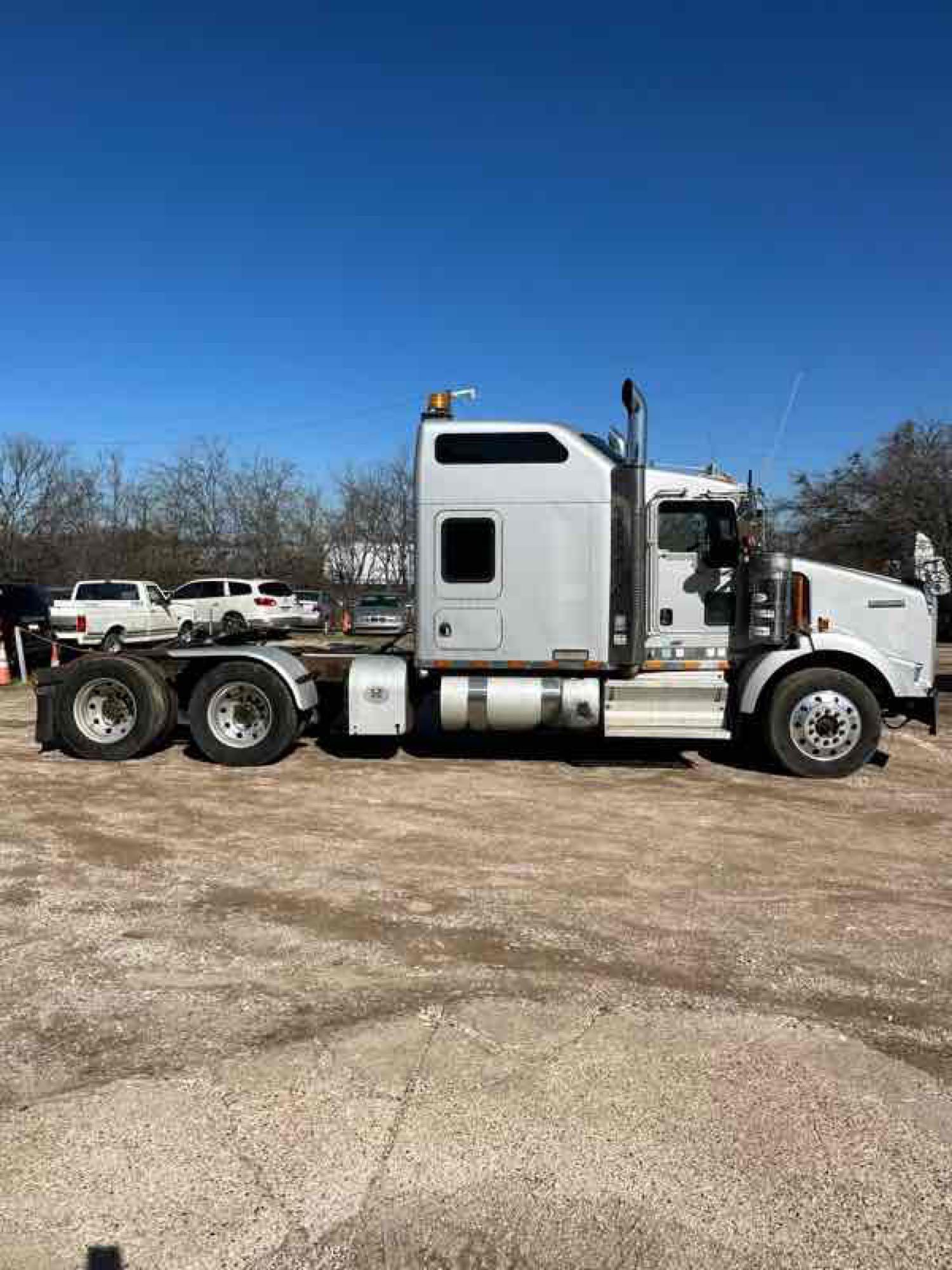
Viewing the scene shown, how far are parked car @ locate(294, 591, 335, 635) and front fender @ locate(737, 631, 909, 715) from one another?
58.3 ft

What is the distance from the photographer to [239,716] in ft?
29.0

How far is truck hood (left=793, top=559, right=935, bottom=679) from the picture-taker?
8.41 metres

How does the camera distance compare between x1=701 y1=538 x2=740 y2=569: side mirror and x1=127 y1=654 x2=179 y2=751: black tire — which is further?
x1=127 y1=654 x2=179 y2=751: black tire

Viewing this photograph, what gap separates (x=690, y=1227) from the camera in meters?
2.51

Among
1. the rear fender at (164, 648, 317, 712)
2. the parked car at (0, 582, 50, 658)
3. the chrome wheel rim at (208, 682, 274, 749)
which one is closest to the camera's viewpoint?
the rear fender at (164, 648, 317, 712)

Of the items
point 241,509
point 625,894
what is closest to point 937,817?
Result: point 625,894

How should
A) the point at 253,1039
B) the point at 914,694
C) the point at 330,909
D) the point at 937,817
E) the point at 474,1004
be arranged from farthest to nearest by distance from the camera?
the point at 914,694
the point at 937,817
the point at 330,909
the point at 474,1004
the point at 253,1039

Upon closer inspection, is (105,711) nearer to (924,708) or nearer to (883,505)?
(924,708)

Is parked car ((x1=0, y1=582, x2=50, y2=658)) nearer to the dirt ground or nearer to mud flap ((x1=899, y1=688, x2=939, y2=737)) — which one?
the dirt ground

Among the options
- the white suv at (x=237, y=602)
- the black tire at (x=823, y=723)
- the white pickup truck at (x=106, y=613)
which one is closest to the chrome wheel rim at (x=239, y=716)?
the black tire at (x=823, y=723)

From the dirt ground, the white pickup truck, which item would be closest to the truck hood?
the dirt ground

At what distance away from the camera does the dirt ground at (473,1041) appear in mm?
A: 2529

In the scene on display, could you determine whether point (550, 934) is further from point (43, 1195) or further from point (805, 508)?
point (805, 508)

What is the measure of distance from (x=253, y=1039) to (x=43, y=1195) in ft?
3.25
